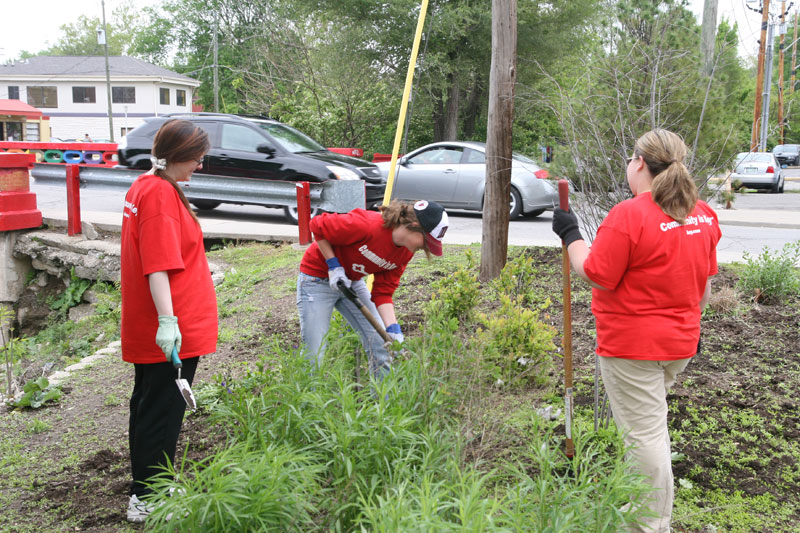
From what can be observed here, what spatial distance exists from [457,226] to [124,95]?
176 ft

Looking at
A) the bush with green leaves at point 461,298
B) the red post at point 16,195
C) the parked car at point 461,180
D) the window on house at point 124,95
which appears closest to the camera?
the bush with green leaves at point 461,298

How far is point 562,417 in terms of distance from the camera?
13.7ft

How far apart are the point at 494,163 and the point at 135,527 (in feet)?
15.1

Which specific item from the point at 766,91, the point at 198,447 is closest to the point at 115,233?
the point at 198,447

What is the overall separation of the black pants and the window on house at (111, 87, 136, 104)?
60715mm

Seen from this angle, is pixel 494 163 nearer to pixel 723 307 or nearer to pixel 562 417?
pixel 723 307

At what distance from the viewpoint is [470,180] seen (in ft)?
44.2

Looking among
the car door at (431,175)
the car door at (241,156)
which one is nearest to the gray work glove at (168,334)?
the car door at (241,156)

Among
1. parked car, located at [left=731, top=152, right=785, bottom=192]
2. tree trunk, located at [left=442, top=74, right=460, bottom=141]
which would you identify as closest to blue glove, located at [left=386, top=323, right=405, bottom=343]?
tree trunk, located at [left=442, top=74, right=460, bottom=141]

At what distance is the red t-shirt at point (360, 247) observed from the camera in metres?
3.95

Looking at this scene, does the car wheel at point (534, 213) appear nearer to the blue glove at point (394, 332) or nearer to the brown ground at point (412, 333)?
the brown ground at point (412, 333)

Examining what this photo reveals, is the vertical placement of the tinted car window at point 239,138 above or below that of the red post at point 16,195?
above

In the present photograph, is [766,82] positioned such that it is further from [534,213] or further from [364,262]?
[364,262]

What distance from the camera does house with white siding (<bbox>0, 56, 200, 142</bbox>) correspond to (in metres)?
58.5
